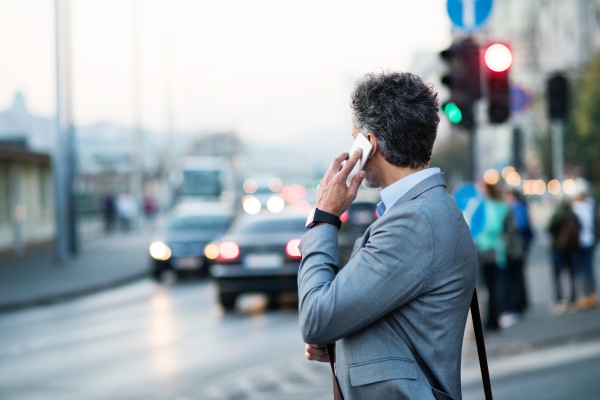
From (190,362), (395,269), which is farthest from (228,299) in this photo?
(395,269)

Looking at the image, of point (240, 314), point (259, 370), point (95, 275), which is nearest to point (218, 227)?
point (95, 275)

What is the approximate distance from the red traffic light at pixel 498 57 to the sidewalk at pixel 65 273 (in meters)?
9.39

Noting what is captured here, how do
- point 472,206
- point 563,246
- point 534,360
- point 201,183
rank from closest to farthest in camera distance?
point 534,360, point 472,206, point 563,246, point 201,183

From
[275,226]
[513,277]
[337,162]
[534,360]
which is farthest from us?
[275,226]

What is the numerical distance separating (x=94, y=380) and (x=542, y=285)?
9.28 metres

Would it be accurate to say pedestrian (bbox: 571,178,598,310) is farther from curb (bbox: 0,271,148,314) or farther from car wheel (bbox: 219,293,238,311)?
curb (bbox: 0,271,148,314)

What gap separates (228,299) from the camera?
11547 mm

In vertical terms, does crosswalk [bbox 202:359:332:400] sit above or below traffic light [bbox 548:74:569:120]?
below

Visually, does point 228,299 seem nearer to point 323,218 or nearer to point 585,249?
point 585,249

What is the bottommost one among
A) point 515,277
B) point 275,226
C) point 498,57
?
point 515,277

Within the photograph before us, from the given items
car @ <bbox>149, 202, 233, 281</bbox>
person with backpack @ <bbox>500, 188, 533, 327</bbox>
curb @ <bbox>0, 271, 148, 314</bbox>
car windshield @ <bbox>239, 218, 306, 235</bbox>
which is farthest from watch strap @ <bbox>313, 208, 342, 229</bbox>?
car @ <bbox>149, 202, 233, 281</bbox>

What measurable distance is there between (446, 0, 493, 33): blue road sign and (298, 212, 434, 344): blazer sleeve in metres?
6.22

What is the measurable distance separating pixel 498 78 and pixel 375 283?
6851 mm

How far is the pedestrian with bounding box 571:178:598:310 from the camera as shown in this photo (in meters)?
10.2
